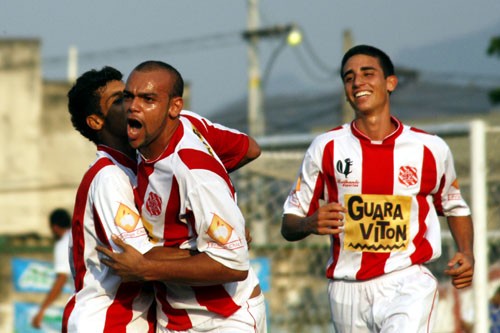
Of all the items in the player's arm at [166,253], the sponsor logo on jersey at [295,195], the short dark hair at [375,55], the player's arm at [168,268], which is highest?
the short dark hair at [375,55]

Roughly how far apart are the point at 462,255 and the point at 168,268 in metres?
1.99

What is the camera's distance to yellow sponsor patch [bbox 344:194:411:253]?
19.9ft

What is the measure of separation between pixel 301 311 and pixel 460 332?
1.94m

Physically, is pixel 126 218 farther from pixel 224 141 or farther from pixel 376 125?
pixel 376 125

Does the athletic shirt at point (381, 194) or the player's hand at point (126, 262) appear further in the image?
the athletic shirt at point (381, 194)

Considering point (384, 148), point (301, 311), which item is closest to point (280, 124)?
point (301, 311)

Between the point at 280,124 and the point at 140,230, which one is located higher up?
the point at 280,124

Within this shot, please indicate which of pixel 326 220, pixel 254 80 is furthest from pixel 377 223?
pixel 254 80

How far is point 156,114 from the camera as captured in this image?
4.79 metres

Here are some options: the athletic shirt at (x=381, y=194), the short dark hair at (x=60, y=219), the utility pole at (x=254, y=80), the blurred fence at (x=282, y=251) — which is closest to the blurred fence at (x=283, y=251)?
the blurred fence at (x=282, y=251)

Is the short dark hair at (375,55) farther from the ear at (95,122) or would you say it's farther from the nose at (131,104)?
the nose at (131,104)

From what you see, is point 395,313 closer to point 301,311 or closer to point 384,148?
point 384,148

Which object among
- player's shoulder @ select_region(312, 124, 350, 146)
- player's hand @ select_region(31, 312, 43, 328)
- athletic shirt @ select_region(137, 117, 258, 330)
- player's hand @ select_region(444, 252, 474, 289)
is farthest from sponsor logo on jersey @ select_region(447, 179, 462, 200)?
player's hand @ select_region(31, 312, 43, 328)

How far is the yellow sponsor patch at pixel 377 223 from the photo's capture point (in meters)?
6.07
